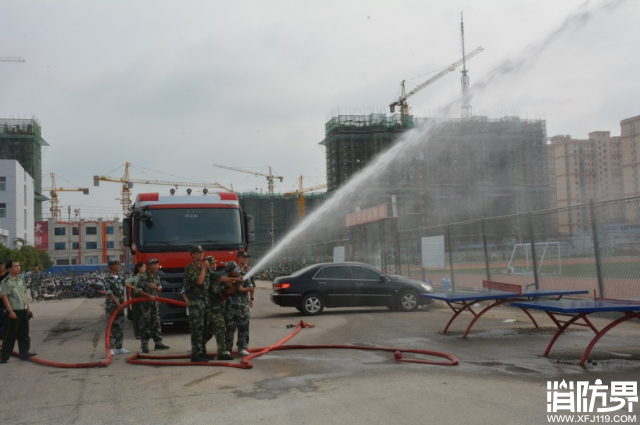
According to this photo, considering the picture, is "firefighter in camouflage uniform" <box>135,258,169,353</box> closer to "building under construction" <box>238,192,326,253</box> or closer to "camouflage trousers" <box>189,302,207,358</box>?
"camouflage trousers" <box>189,302,207,358</box>

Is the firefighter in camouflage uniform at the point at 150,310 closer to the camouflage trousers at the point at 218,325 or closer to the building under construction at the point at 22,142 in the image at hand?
the camouflage trousers at the point at 218,325

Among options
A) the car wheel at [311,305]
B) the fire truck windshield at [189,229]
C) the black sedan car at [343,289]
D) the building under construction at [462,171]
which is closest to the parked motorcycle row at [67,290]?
the black sedan car at [343,289]

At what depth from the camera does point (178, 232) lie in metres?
13.6

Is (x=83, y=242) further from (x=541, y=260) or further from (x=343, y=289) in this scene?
(x=541, y=260)

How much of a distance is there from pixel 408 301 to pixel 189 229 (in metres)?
7.21

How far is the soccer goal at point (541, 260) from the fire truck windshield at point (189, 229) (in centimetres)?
901

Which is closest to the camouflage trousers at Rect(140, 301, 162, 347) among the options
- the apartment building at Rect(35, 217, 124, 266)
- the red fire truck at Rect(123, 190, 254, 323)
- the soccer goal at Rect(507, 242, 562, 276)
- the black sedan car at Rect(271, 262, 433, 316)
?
the red fire truck at Rect(123, 190, 254, 323)

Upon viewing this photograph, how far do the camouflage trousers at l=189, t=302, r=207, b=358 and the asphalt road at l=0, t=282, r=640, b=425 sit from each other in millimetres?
344

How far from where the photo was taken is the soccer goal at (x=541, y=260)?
1822 cm

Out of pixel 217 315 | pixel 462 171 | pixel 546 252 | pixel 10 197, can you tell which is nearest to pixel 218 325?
pixel 217 315

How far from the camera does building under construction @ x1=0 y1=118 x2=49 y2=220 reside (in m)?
106

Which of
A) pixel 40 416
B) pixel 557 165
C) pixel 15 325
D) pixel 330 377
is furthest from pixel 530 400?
pixel 557 165

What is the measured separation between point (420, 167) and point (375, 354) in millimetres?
87369

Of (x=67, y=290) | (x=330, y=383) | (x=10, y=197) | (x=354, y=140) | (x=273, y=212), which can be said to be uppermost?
(x=354, y=140)
